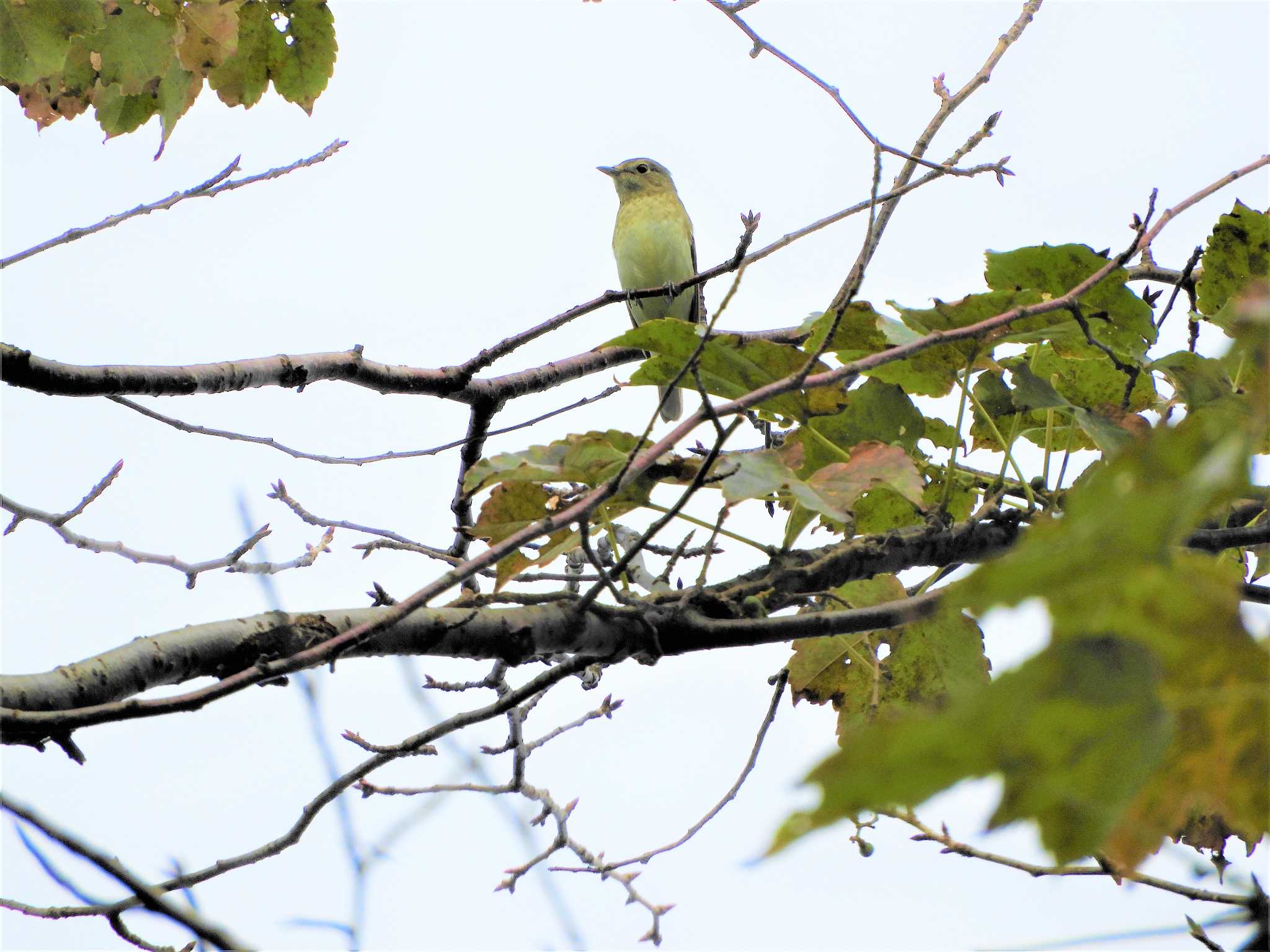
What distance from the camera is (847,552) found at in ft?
7.04

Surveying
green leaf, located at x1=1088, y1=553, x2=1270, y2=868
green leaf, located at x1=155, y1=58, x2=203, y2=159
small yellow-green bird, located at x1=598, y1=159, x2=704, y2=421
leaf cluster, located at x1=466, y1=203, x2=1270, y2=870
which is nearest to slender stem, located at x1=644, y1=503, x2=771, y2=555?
leaf cluster, located at x1=466, y1=203, x2=1270, y2=870

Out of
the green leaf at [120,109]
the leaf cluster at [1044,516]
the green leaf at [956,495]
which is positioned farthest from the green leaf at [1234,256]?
the green leaf at [120,109]

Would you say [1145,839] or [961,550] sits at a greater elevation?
[961,550]

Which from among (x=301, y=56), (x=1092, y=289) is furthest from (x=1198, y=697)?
(x=301, y=56)

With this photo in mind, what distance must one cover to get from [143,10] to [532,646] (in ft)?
7.64

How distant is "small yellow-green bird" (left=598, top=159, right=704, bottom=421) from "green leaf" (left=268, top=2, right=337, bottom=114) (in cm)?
502

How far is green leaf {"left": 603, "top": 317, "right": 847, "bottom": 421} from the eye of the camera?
2.10 meters

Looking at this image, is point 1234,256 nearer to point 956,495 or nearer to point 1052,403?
point 1052,403

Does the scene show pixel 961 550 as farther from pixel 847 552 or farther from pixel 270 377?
pixel 270 377

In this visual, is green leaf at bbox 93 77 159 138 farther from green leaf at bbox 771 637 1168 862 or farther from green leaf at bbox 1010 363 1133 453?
green leaf at bbox 771 637 1168 862

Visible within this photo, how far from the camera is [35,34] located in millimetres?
3016

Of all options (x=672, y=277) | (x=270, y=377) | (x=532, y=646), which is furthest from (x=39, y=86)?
(x=672, y=277)

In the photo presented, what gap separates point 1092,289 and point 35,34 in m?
2.59

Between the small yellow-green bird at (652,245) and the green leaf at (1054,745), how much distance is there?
803cm
